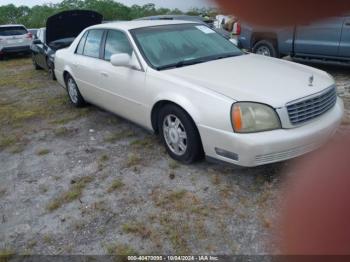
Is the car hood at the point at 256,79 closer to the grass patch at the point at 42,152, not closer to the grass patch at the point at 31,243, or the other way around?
the grass patch at the point at 42,152

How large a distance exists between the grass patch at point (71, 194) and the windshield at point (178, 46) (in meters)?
1.39

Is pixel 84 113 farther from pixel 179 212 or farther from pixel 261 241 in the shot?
pixel 261 241

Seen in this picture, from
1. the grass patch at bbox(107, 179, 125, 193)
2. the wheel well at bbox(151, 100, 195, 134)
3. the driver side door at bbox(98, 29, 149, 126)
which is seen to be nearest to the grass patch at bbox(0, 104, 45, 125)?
the driver side door at bbox(98, 29, 149, 126)

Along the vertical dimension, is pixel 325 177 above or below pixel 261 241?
above

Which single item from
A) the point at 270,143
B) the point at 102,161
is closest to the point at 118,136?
the point at 102,161

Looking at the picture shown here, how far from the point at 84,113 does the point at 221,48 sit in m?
2.51

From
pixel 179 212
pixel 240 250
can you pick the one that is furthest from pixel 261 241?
pixel 179 212

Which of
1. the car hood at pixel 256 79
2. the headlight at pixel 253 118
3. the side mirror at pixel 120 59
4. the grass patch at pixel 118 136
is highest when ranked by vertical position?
the side mirror at pixel 120 59

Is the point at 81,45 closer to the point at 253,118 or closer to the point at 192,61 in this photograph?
the point at 192,61

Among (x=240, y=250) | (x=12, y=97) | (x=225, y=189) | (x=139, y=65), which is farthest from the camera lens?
(x=12, y=97)

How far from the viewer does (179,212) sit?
9.41 feet

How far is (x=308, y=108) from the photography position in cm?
298

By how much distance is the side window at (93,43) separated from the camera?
4.80 m

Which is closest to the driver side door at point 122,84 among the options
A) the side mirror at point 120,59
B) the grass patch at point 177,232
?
the side mirror at point 120,59
